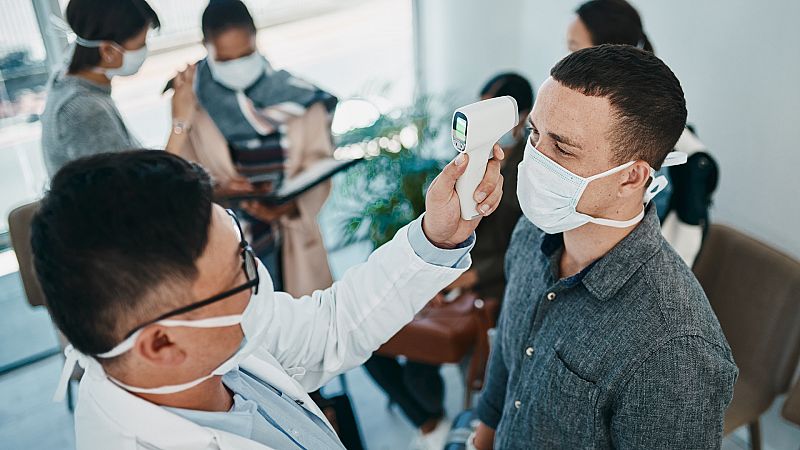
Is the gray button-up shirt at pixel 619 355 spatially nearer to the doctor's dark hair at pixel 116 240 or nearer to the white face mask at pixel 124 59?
the doctor's dark hair at pixel 116 240

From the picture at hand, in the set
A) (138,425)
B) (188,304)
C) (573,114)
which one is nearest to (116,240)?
(188,304)

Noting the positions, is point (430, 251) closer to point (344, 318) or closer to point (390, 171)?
point (344, 318)

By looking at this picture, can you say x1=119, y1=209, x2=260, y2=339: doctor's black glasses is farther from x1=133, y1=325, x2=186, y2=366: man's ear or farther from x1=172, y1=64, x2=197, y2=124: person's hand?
x1=172, y1=64, x2=197, y2=124: person's hand

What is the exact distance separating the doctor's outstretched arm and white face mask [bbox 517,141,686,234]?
0.56 ft

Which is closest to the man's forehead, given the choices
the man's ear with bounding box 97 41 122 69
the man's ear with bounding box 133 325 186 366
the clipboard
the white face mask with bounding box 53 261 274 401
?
the white face mask with bounding box 53 261 274 401

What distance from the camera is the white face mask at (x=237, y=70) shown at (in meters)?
2.45

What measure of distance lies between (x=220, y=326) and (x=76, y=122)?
153 cm

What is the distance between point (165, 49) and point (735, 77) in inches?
106

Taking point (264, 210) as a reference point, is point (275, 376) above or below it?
above

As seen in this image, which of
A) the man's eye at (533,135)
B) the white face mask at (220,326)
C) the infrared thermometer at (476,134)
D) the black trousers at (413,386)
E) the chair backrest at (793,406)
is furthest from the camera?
the black trousers at (413,386)

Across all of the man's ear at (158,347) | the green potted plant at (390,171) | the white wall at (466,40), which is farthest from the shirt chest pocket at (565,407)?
the white wall at (466,40)

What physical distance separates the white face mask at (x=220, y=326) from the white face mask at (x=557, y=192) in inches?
23.2

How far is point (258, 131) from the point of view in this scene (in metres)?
2.51

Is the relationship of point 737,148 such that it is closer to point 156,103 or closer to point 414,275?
point 414,275
